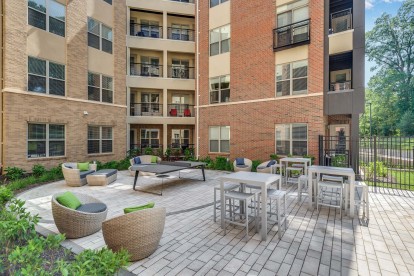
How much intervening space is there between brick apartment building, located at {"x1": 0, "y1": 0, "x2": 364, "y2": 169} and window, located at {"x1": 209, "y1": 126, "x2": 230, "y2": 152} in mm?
82

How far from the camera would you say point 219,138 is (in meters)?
15.6

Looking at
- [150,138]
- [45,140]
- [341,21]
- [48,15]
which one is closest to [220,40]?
[341,21]

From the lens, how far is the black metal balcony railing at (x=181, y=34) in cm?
2003

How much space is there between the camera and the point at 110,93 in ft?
50.6

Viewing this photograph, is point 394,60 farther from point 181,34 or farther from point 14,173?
point 14,173

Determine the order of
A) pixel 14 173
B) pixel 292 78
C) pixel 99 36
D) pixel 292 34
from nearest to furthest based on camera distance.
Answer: pixel 14 173
pixel 292 34
pixel 292 78
pixel 99 36

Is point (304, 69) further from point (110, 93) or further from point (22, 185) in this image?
point (22, 185)

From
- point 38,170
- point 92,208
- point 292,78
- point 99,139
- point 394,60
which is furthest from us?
point 394,60

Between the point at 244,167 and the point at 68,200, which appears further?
the point at 244,167

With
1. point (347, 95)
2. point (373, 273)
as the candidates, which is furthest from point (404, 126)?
point (373, 273)

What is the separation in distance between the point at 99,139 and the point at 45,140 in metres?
3.30

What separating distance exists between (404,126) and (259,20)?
32.3 m

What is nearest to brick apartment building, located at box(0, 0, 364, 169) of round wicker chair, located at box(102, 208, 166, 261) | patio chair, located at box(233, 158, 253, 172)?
patio chair, located at box(233, 158, 253, 172)

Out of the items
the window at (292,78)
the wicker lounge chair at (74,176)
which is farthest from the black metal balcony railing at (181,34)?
the wicker lounge chair at (74,176)
